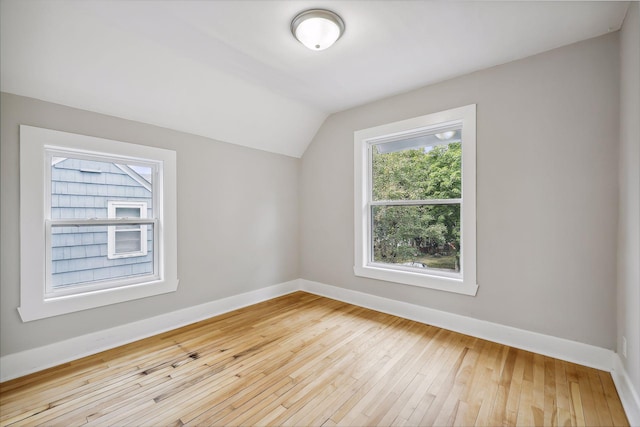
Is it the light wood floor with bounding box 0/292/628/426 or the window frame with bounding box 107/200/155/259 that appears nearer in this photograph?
the light wood floor with bounding box 0/292/628/426

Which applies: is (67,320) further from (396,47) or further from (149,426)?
(396,47)

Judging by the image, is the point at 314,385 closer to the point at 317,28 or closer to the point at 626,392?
the point at 626,392

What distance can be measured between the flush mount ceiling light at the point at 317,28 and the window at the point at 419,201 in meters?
1.45

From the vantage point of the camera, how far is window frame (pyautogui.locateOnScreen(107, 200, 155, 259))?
8.72 ft

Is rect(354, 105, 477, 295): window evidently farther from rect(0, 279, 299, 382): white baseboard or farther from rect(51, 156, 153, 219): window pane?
rect(51, 156, 153, 219): window pane

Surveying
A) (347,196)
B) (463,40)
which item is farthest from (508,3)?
(347,196)

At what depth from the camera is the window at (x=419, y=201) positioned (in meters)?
2.79

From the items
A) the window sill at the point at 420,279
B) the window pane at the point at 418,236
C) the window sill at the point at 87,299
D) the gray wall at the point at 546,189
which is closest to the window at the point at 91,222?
the window sill at the point at 87,299

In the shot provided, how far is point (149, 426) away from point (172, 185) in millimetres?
2137

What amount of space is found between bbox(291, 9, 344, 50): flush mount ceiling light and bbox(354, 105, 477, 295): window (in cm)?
145

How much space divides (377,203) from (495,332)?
181 centimetres

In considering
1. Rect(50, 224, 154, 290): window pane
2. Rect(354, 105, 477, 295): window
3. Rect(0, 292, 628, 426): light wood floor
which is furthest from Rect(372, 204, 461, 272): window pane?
Rect(50, 224, 154, 290): window pane

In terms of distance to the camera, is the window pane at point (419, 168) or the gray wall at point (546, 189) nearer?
the gray wall at point (546, 189)

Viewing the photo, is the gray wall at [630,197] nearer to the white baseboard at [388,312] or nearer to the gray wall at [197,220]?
the white baseboard at [388,312]
